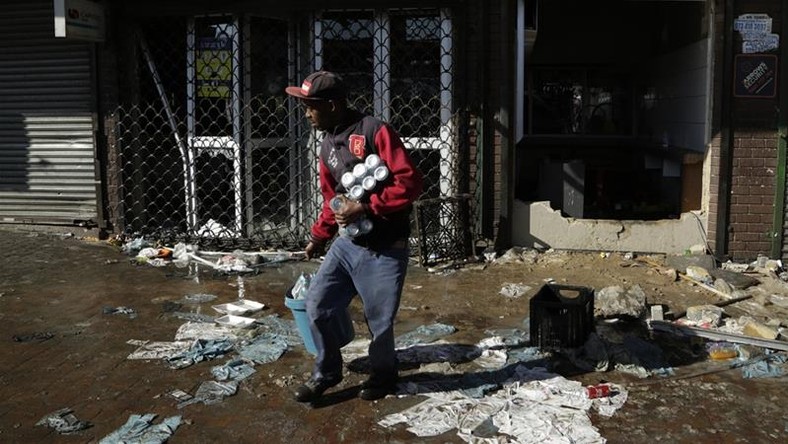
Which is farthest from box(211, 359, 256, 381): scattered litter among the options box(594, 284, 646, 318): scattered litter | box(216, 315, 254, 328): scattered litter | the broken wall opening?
the broken wall opening

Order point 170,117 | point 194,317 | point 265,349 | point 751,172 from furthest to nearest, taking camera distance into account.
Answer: point 170,117 → point 751,172 → point 194,317 → point 265,349

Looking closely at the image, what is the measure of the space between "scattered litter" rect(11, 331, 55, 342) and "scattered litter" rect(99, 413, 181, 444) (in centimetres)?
181

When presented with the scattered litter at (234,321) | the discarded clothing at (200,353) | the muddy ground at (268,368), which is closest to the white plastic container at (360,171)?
the muddy ground at (268,368)

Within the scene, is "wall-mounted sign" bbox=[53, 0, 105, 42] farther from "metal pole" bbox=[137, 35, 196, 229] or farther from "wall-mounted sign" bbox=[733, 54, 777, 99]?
"wall-mounted sign" bbox=[733, 54, 777, 99]

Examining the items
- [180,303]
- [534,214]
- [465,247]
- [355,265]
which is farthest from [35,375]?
[534,214]

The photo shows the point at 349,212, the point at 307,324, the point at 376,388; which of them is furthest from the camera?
the point at 307,324

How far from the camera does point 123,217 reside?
9.10 metres

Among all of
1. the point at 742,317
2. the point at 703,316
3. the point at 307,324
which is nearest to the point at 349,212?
the point at 307,324

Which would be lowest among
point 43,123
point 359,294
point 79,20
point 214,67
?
point 359,294

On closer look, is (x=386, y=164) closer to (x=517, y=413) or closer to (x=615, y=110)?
(x=517, y=413)

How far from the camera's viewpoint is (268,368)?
5.02m

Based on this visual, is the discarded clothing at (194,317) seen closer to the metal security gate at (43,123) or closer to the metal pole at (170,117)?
the metal pole at (170,117)

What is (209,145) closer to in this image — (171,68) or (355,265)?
(171,68)

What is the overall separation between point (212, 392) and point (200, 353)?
67cm
